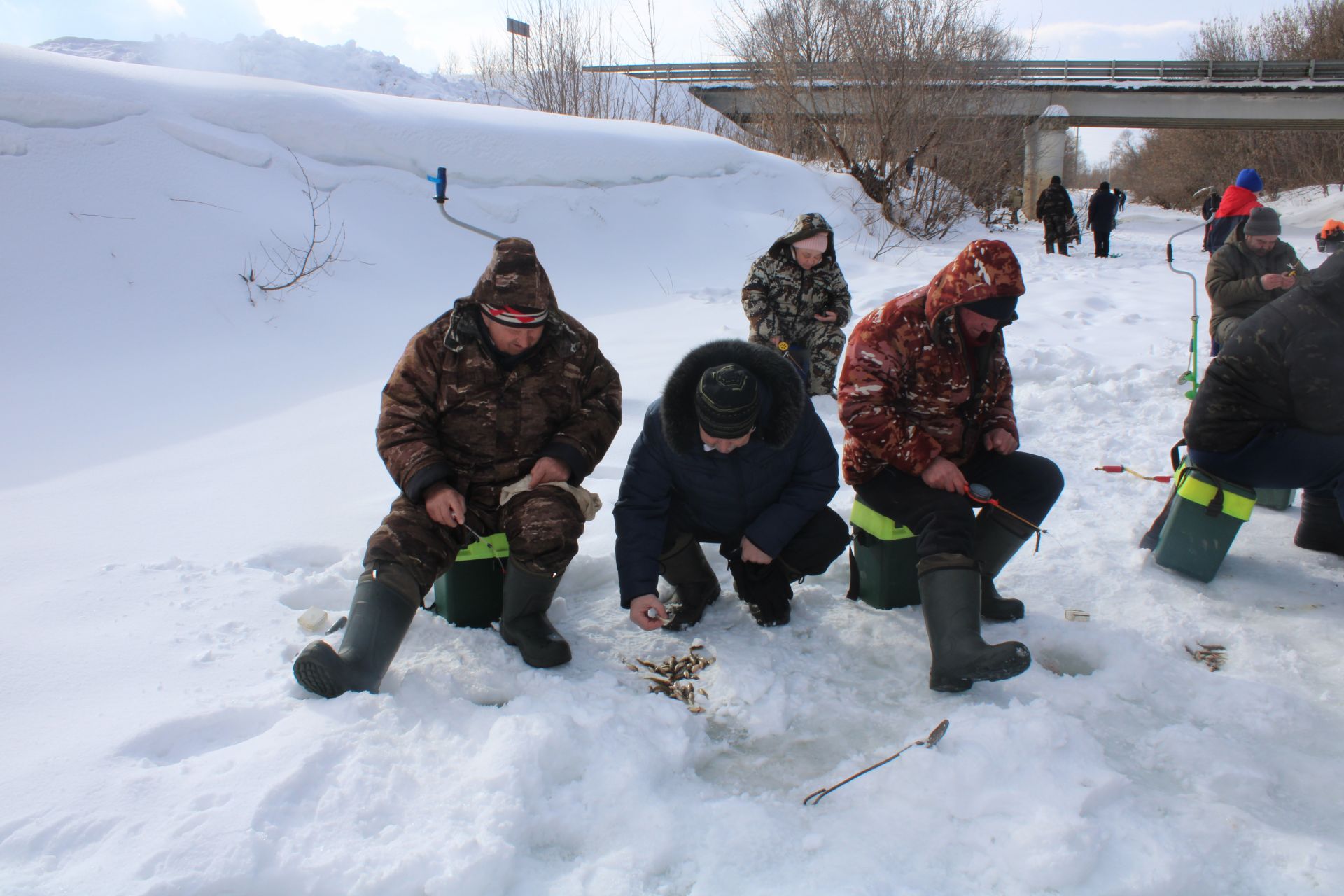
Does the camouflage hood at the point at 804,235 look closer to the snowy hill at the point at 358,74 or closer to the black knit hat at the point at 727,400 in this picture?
the black knit hat at the point at 727,400

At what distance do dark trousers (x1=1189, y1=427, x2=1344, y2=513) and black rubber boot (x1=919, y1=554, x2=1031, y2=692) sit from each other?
124 centimetres

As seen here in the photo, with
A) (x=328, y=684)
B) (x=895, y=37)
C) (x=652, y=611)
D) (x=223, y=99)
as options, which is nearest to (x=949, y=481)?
(x=652, y=611)

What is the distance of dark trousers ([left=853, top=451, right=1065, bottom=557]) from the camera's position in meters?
2.38

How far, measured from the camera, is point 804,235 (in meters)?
4.59

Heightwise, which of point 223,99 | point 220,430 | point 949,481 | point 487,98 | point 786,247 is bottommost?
point 220,430

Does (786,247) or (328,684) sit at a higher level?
(786,247)

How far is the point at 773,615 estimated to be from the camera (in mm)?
2676

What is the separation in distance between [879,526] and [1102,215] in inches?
488

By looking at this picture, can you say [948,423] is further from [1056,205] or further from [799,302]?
[1056,205]

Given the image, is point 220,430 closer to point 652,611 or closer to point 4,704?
point 4,704

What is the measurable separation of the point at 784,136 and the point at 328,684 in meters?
14.3

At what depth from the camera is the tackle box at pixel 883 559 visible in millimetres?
2645

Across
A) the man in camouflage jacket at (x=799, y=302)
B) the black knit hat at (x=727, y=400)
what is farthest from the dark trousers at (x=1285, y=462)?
the man in camouflage jacket at (x=799, y=302)

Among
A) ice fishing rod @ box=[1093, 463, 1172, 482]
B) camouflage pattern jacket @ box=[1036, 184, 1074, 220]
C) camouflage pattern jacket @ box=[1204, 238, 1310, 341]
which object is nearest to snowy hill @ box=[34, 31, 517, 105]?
camouflage pattern jacket @ box=[1036, 184, 1074, 220]
